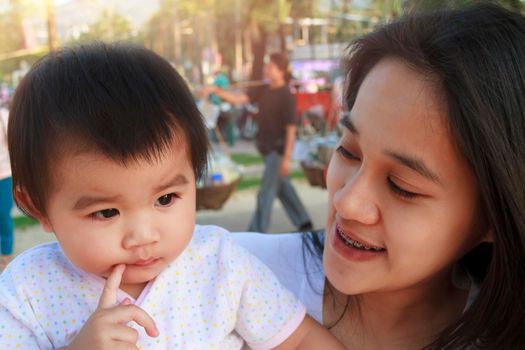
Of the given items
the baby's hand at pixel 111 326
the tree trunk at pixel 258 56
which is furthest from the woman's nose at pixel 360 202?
the tree trunk at pixel 258 56

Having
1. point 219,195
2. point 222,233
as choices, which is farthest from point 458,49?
point 219,195

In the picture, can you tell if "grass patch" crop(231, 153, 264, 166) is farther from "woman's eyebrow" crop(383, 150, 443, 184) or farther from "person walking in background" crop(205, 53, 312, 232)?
"woman's eyebrow" crop(383, 150, 443, 184)

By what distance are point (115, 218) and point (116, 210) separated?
17 millimetres

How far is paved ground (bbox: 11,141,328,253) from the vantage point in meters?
6.40

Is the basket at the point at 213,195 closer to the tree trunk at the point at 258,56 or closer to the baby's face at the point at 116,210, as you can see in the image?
the baby's face at the point at 116,210

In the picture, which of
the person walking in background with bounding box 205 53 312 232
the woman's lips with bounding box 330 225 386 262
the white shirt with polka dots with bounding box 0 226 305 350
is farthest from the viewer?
the person walking in background with bounding box 205 53 312 232

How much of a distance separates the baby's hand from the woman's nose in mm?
502

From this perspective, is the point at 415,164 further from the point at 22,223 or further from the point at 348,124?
the point at 22,223

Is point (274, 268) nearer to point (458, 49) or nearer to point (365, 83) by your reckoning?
point (365, 83)

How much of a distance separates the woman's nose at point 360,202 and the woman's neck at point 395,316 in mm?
319

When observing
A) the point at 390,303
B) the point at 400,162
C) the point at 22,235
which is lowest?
the point at 22,235

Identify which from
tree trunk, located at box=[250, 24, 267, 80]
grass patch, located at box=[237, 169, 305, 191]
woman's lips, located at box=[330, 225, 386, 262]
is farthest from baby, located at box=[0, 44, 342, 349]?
tree trunk, located at box=[250, 24, 267, 80]

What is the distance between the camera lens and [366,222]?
132 cm

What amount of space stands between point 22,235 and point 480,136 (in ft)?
20.3
